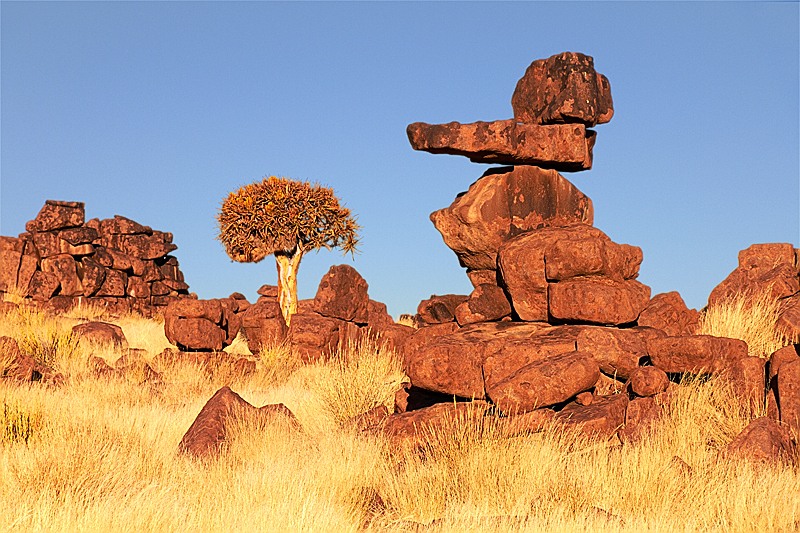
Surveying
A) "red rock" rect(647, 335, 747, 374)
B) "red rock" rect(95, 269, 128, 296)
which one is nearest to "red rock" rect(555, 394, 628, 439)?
"red rock" rect(647, 335, 747, 374)

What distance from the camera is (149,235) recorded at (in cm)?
3216

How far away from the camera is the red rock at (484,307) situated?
10742 millimetres

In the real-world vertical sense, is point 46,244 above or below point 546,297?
above

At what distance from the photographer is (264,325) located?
16.5m

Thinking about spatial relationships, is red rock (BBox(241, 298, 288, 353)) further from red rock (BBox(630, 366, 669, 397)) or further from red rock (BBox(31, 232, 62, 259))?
red rock (BBox(31, 232, 62, 259))

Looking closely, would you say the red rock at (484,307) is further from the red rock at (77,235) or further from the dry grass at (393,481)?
the red rock at (77,235)

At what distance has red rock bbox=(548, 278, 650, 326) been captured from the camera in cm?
953

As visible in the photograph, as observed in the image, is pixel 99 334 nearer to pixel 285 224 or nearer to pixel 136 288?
pixel 285 224

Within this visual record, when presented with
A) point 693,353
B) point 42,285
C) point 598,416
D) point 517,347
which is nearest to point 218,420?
point 517,347

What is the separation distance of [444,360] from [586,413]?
167cm

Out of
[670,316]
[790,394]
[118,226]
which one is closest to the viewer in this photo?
[790,394]

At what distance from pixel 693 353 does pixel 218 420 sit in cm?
557

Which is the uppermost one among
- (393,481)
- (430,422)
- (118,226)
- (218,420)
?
(118,226)

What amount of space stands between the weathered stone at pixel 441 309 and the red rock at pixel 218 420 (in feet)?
11.0
